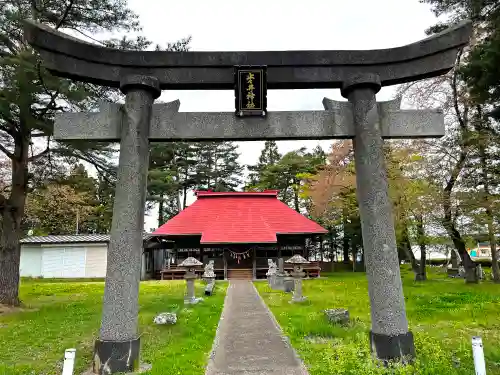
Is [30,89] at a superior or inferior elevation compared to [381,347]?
superior

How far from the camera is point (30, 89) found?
9.00 meters

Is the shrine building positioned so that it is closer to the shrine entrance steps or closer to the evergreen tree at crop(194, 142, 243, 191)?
the shrine entrance steps

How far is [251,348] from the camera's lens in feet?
20.5

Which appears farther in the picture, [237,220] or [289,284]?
[237,220]

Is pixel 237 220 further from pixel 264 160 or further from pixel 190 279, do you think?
pixel 264 160

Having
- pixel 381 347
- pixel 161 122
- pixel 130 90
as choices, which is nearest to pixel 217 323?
pixel 381 347

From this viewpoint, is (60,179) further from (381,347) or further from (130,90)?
(381,347)

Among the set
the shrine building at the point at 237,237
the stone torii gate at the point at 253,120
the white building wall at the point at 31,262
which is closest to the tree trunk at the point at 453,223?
the shrine building at the point at 237,237

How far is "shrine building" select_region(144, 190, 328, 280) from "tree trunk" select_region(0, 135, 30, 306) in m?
11.2

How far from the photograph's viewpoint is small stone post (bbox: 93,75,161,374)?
5062 mm

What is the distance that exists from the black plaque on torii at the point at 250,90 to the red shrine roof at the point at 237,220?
16199 millimetres

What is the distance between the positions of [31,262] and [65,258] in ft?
8.05

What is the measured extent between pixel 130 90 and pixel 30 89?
15.8 feet

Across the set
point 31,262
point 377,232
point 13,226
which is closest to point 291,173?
point 31,262
